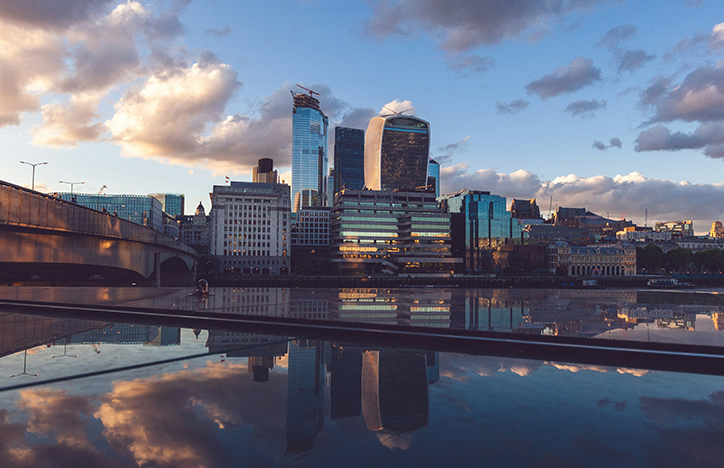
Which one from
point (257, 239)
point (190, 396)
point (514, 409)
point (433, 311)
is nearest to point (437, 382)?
point (514, 409)

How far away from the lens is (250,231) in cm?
16500

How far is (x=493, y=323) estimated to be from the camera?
15336 mm

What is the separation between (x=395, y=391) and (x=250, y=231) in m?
163

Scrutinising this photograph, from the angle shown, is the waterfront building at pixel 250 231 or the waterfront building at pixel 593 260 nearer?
the waterfront building at pixel 250 231

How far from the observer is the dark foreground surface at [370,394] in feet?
20.2

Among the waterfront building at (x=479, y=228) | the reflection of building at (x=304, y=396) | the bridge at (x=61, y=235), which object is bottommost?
the reflection of building at (x=304, y=396)

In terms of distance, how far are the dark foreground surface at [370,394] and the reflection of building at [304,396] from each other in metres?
0.05

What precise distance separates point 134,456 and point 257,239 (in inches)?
6438

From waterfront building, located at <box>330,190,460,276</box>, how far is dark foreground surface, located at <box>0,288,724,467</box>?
138127 mm

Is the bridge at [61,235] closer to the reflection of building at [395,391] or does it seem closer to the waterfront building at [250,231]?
the reflection of building at [395,391]

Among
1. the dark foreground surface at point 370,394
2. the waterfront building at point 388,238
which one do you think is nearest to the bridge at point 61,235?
the dark foreground surface at point 370,394

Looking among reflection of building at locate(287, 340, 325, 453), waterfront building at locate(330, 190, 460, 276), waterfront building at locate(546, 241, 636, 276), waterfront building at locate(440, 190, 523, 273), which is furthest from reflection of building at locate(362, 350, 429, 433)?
waterfront building at locate(546, 241, 636, 276)

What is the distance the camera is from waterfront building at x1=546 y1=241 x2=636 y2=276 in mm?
172750

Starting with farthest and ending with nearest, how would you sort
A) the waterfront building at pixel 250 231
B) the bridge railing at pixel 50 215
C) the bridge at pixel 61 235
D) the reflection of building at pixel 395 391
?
the waterfront building at pixel 250 231
the bridge at pixel 61 235
the bridge railing at pixel 50 215
the reflection of building at pixel 395 391
